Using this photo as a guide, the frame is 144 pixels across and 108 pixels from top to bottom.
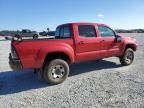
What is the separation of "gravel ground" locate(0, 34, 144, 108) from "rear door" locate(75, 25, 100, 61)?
692mm

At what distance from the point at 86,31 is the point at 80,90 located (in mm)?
2533

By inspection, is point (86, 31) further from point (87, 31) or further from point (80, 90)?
point (80, 90)

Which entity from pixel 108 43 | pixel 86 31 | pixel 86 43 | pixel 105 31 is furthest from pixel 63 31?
pixel 108 43

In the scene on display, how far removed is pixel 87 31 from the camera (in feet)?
24.7

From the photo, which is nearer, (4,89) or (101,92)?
(101,92)

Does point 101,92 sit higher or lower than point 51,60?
lower

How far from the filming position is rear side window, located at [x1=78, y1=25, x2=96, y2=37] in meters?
7.30

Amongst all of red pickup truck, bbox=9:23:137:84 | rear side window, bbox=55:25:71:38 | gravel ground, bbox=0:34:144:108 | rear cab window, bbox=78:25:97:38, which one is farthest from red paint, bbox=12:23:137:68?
gravel ground, bbox=0:34:144:108

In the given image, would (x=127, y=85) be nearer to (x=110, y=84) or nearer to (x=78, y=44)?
(x=110, y=84)

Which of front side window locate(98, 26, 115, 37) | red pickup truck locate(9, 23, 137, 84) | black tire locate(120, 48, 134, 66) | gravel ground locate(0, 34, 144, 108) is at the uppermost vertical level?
front side window locate(98, 26, 115, 37)

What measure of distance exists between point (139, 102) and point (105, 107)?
82 cm

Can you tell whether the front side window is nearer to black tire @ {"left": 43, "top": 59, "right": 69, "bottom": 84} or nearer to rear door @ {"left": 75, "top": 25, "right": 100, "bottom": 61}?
rear door @ {"left": 75, "top": 25, "right": 100, "bottom": 61}

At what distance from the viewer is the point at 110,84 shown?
20.2 feet

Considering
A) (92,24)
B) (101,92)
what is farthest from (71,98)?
(92,24)
